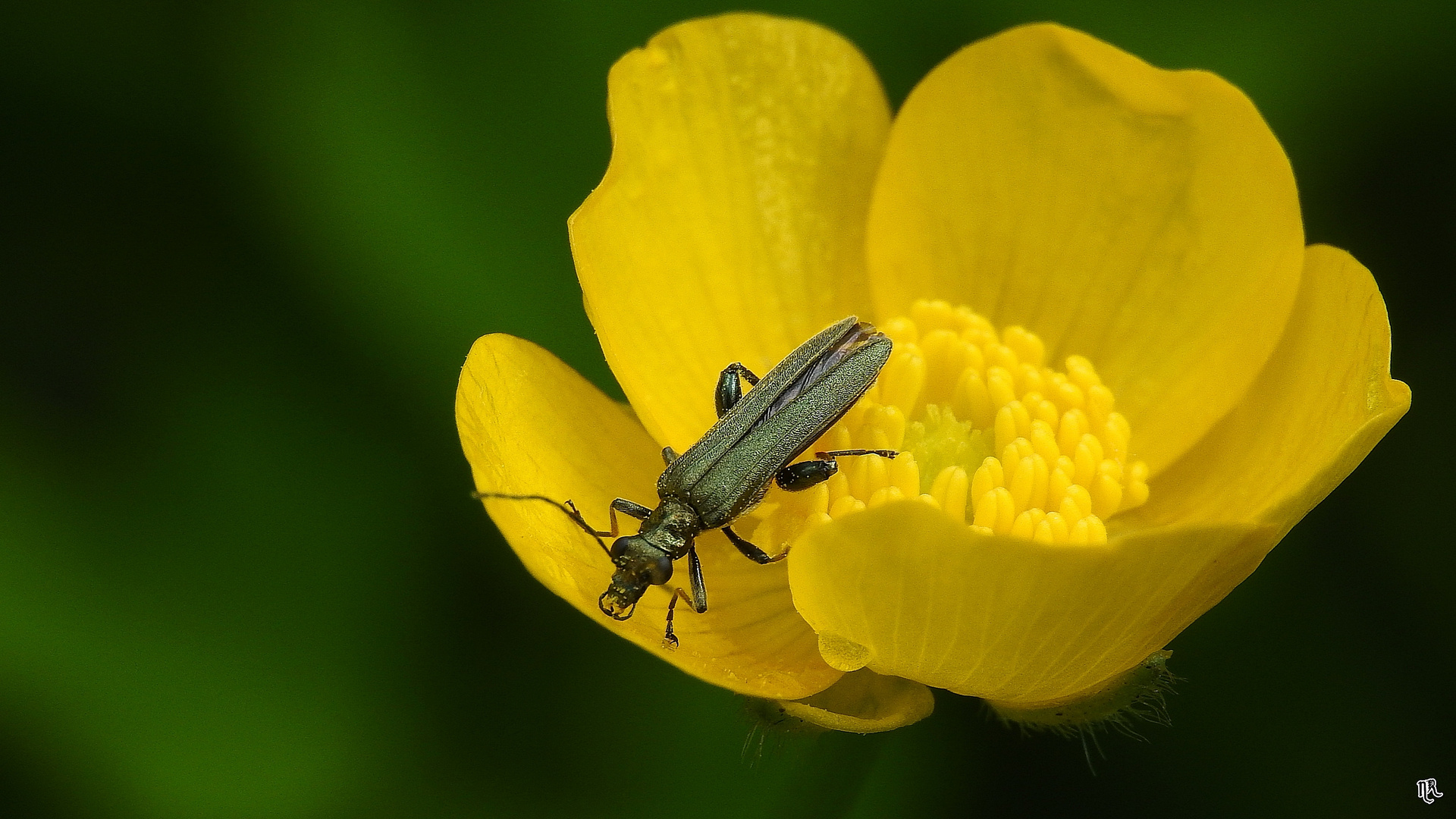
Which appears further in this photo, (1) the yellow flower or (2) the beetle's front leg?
(2) the beetle's front leg

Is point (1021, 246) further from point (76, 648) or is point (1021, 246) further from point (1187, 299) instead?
point (76, 648)

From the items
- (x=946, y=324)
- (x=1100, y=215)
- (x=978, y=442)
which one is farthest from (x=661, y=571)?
(x=1100, y=215)

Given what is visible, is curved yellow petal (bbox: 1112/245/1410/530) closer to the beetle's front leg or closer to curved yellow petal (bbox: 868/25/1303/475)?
curved yellow petal (bbox: 868/25/1303/475)

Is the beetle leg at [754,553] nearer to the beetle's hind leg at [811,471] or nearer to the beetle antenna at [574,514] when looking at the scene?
the beetle's hind leg at [811,471]

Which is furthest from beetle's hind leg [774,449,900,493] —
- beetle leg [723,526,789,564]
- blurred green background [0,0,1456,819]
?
blurred green background [0,0,1456,819]

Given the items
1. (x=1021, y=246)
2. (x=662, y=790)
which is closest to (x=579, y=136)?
(x=1021, y=246)

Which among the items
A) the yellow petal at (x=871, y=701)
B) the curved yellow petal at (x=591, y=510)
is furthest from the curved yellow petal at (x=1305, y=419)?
the curved yellow petal at (x=591, y=510)

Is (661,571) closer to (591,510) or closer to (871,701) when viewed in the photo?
(591,510)
